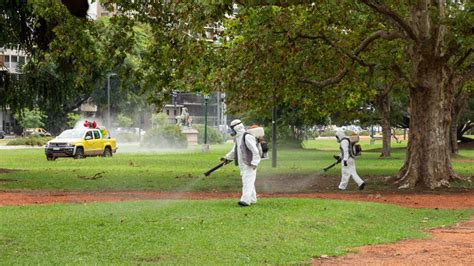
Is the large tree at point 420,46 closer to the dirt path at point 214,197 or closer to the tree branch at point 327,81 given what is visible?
the tree branch at point 327,81

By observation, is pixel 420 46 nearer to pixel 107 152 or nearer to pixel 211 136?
pixel 107 152

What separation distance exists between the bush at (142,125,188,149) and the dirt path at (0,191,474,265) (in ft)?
107

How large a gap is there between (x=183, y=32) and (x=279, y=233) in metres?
6.62

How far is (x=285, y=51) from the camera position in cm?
2050

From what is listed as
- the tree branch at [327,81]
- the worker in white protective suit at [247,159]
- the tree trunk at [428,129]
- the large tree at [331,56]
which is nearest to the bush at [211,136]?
the large tree at [331,56]

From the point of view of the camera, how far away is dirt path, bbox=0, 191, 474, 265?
965cm

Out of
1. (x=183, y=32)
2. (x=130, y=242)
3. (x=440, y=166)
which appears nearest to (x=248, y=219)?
(x=130, y=242)

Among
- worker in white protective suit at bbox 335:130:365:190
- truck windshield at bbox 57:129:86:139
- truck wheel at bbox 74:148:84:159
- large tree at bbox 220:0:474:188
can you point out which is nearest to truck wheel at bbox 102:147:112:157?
truck windshield at bbox 57:129:86:139

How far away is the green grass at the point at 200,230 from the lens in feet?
30.3

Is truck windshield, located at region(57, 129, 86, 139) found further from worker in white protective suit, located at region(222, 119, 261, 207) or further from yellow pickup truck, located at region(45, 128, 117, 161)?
worker in white protective suit, located at region(222, 119, 261, 207)

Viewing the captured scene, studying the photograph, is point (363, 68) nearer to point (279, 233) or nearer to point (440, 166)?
point (440, 166)

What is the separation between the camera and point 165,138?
172 feet

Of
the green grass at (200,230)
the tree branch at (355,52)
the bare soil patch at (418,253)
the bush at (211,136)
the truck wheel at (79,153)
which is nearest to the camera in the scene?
the green grass at (200,230)

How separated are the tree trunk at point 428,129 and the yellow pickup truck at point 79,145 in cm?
2055
